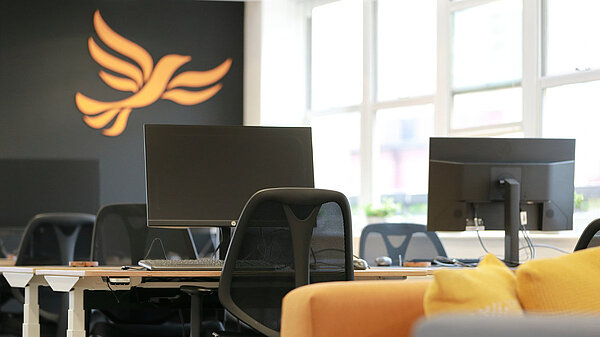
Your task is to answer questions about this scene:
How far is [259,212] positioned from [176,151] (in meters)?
0.81

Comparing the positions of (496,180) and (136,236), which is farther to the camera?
(136,236)

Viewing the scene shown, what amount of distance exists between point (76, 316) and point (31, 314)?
0.99 feet

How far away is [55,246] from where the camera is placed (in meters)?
4.95

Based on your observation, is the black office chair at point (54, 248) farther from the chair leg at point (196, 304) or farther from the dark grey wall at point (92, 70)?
the dark grey wall at point (92, 70)

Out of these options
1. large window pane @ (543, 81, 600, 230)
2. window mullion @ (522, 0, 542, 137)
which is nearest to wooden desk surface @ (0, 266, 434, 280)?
large window pane @ (543, 81, 600, 230)

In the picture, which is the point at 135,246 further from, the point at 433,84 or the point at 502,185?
the point at 433,84

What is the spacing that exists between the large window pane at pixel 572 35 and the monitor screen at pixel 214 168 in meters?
2.86

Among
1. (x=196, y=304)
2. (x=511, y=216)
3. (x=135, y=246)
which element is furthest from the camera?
(x=135, y=246)

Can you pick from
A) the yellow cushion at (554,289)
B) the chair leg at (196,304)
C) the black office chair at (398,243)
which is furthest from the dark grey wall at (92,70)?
the yellow cushion at (554,289)

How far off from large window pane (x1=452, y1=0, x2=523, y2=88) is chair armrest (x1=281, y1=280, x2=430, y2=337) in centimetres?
425

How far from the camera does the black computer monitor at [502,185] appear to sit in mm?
3697

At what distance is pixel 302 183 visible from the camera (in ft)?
11.7

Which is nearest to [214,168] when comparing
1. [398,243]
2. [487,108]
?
[398,243]

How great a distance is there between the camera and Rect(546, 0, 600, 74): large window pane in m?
5.55
